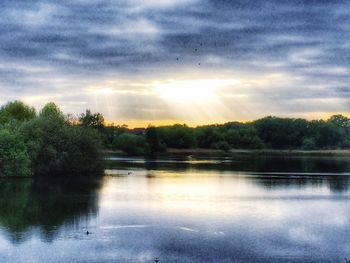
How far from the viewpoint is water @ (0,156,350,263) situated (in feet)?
127

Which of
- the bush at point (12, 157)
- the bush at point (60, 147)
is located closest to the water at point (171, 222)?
the bush at point (12, 157)

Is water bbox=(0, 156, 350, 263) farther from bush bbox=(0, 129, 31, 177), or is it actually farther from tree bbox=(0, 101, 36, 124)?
tree bbox=(0, 101, 36, 124)

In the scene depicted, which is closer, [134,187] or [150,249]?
[150,249]

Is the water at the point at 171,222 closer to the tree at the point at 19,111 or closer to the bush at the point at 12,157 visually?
the bush at the point at 12,157

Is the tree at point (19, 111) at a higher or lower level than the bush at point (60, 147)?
higher

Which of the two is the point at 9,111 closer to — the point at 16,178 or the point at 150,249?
the point at 16,178

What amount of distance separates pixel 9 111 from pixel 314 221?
→ 413 ft

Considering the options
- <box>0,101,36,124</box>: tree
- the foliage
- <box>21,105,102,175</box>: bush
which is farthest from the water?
<box>0,101,36,124</box>: tree

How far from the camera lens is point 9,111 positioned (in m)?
163

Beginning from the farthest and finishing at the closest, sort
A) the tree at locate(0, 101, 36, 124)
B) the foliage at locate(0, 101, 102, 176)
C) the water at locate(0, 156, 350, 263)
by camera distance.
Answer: the tree at locate(0, 101, 36, 124) < the foliage at locate(0, 101, 102, 176) < the water at locate(0, 156, 350, 263)

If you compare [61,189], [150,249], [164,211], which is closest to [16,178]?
[61,189]

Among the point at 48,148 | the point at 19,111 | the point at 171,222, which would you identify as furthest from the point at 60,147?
the point at 19,111

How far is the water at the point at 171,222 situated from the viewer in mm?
38781

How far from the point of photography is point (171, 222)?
5088 centimetres
